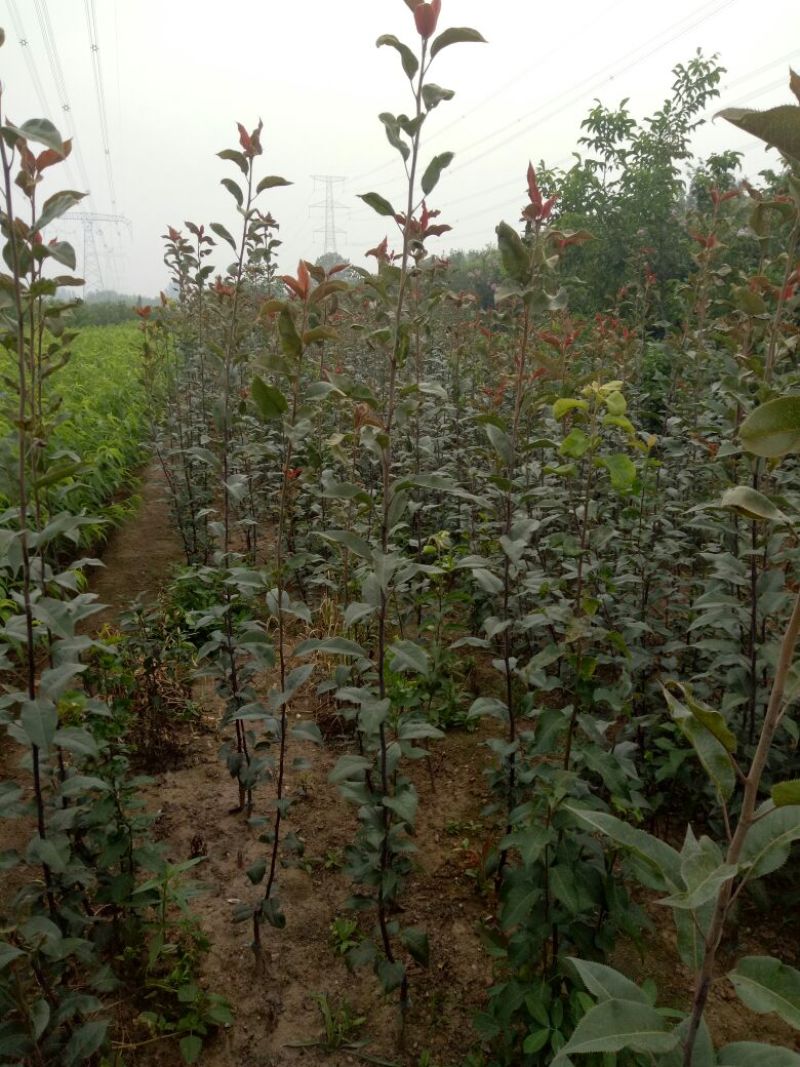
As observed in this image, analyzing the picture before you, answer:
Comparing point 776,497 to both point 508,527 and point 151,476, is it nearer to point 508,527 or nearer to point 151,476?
point 508,527

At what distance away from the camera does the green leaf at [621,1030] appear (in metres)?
0.93

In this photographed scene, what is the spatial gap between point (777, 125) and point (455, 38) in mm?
1357

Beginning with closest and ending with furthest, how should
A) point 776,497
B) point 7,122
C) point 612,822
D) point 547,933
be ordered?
1. point 612,822
2. point 7,122
3. point 547,933
4. point 776,497

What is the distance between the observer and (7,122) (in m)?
1.60

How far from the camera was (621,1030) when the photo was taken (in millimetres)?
959

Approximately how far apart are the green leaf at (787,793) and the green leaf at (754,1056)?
1.25 feet

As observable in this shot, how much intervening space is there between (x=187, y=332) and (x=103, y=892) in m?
7.30

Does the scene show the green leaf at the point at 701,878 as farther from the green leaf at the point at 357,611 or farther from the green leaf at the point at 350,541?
the green leaf at the point at 350,541

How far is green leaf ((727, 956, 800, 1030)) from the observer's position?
91 cm

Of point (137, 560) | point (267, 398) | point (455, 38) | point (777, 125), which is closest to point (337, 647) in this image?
point (267, 398)

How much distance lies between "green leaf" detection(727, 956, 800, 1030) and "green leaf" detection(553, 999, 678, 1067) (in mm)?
119

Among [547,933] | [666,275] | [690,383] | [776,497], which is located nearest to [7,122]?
[776,497]

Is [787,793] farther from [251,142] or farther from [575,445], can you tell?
[251,142]

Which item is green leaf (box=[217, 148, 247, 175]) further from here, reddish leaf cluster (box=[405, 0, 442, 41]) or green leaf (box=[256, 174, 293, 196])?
reddish leaf cluster (box=[405, 0, 442, 41])
